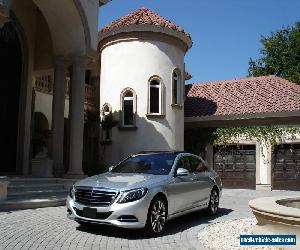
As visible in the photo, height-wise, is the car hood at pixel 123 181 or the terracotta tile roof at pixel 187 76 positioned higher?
the terracotta tile roof at pixel 187 76

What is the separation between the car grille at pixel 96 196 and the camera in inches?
310

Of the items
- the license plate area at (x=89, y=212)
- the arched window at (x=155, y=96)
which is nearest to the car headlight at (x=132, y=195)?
the license plate area at (x=89, y=212)

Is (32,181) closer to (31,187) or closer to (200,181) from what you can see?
(31,187)

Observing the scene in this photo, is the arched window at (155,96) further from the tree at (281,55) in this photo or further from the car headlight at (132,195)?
the tree at (281,55)

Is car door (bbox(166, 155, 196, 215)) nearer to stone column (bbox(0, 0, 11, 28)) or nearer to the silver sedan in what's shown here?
the silver sedan

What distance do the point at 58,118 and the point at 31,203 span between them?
563 cm

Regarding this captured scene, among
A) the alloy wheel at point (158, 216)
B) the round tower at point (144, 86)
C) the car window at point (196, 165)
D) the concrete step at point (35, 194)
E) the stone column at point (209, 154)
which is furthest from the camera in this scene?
the stone column at point (209, 154)

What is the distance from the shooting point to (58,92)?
16469 millimetres

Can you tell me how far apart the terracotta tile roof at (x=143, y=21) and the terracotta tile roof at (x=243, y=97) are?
467 cm

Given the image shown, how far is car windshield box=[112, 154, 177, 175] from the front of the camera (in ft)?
30.9

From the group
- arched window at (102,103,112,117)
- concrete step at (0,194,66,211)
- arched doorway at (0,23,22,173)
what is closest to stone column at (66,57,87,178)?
concrete step at (0,194,66,211)

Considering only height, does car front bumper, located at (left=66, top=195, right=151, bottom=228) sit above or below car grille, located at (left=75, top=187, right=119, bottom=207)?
below

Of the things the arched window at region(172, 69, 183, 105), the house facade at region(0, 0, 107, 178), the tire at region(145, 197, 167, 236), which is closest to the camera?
the tire at region(145, 197, 167, 236)

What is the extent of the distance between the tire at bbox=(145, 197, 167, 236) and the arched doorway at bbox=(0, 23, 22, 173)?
10039mm
